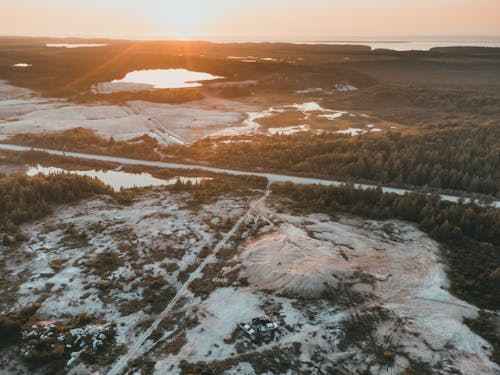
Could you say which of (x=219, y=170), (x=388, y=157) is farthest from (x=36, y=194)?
(x=388, y=157)

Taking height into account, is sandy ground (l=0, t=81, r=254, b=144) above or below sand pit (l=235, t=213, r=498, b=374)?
above

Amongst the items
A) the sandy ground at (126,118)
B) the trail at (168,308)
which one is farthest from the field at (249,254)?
the sandy ground at (126,118)

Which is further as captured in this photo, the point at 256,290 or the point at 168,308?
the point at 256,290

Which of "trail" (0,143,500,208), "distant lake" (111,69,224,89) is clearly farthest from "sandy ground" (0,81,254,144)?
"distant lake" (111,69,224,89)

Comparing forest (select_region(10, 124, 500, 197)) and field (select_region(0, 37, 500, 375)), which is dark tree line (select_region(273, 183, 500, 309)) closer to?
field (select_region(0, 37, 500, 375))

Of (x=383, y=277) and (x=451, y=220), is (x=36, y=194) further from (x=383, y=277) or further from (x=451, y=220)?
(x=451, y=220)

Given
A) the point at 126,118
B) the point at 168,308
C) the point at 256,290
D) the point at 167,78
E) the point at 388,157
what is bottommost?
the point at 168,308

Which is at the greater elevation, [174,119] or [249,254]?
[174,119]
